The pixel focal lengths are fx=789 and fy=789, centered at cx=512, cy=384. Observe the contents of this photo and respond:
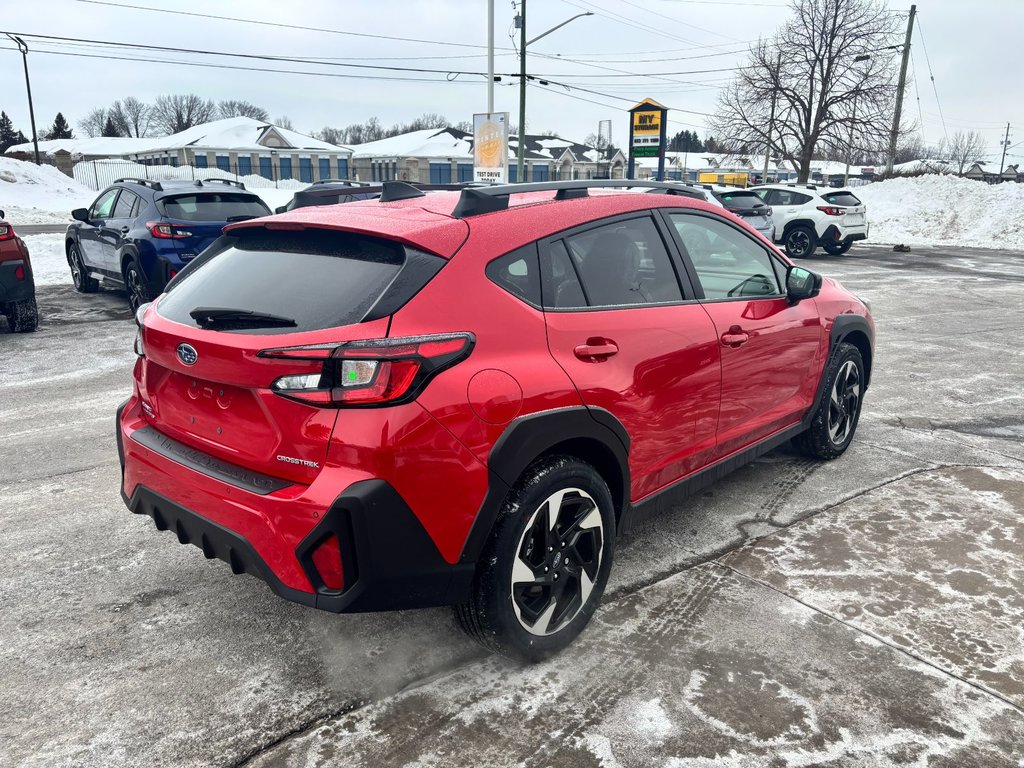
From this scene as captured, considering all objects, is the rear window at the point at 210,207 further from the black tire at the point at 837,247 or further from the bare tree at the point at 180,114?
the bare tree at the point at 180,114

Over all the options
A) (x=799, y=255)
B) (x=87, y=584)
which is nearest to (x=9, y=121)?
(x=799, y=255)

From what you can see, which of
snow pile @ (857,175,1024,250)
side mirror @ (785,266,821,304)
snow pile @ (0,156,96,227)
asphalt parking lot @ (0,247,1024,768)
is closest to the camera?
asphalt parking lot @ (0,247,1024,768)

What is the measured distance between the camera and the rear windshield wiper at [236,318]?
249 cm

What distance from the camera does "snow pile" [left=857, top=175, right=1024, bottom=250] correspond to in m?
26.0

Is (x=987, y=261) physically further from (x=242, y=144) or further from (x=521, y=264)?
(x=242, y=144)

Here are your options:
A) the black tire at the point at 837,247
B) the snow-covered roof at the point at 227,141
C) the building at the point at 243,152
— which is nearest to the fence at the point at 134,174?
the building at the point at 243,152

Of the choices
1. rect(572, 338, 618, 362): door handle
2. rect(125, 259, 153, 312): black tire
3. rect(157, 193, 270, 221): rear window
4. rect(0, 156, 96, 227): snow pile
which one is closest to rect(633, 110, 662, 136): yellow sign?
rect(157, 193, 270, 221): rear window

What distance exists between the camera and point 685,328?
3.32 m

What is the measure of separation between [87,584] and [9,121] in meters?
113

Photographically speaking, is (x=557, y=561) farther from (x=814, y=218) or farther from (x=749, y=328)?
(x=814, y=218)

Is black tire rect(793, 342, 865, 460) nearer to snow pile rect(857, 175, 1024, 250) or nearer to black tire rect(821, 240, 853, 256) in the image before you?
black tire rect(821, 240, 853, 256)

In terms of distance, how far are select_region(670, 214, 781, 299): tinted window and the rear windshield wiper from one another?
6.21 feet

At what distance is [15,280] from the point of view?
824 cm

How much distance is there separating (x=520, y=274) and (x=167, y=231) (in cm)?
779
